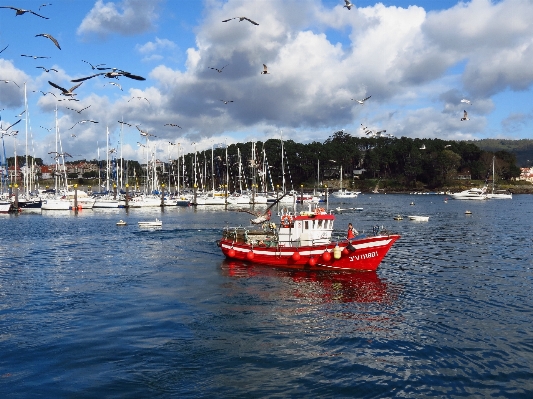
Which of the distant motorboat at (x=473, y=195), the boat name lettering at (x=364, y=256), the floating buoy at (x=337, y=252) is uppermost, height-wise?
the distant motorboat at (x=473, y=195)

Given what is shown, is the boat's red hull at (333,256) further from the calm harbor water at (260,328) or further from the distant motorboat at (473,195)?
the distant motorboat at (473,195)

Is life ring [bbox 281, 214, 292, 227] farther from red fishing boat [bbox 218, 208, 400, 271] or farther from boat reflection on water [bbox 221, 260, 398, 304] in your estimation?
boat reflection on water [bbox 221, 260, 398, 304]

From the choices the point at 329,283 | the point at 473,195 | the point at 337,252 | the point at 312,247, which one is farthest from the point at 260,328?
the point at 473,195

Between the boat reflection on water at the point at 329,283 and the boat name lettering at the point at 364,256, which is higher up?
the boat name lettering at the point at 364,256

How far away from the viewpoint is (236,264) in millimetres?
39344

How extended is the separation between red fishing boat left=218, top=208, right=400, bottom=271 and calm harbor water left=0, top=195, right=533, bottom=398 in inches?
42.9

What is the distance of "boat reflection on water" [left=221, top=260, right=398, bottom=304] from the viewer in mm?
28750

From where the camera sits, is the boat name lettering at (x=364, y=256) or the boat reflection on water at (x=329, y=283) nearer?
the boat reflection on water at (x=329, y=283)

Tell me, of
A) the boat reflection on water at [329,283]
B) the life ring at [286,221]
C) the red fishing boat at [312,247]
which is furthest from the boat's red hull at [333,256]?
the life ring at [286,221]

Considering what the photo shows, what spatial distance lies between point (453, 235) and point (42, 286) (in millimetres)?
47720

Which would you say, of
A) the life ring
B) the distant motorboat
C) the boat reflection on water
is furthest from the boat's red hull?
the distant motorboat

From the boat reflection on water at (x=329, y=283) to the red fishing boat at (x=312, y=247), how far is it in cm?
62

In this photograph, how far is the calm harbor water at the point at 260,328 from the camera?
55.6 feet

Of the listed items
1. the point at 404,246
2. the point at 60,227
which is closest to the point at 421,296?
the point at 404,246
